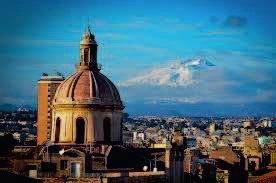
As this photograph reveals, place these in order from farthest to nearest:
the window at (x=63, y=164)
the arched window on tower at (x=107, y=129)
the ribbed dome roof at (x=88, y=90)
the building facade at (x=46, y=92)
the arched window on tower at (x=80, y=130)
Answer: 1. the building facade at (x=46, y=92)
2. the arched window on tower at (x=107, y=129)
3. the arched window on tower at (x=80, y=130)
4. the ribbed dome roof at (x=88, y=90)
5. the window at (x=63, y=164)

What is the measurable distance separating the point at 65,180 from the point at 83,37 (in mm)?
11616

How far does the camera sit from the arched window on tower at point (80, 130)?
52053 mm

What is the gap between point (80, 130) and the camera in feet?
172

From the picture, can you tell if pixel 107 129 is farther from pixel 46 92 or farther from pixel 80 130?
pixel 46 92

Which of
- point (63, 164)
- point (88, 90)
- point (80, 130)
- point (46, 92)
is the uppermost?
point (46, 92)

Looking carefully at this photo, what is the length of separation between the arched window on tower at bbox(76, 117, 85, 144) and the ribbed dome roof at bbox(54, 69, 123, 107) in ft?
3.80

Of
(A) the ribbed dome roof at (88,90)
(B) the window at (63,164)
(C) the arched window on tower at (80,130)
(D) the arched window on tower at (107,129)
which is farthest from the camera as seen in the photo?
(D) the arched window on tower at (107,129)

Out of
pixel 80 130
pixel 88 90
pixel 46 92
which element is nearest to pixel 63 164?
pixel 80 130

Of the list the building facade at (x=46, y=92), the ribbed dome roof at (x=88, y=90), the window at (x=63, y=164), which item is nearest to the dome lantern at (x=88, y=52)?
the ribbed dome roof at (x=88, y=90)

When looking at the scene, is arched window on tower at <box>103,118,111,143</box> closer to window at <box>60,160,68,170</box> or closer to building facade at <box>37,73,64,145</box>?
window at <box>60,160,68,170</box>

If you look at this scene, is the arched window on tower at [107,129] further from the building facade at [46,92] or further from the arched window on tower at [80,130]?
the building facade at [46,92]

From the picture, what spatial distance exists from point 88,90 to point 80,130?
2.33 metres

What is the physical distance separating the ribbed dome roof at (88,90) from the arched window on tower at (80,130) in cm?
116

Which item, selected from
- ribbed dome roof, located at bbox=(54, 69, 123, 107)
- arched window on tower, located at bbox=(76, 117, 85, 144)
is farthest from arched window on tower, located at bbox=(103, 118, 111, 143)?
arched window on tower, located at bbox=(76, 117, 85, 144)
